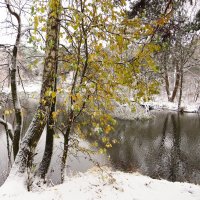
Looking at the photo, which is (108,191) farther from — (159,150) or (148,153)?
(159,150)

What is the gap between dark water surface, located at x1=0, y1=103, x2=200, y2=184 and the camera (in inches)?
413

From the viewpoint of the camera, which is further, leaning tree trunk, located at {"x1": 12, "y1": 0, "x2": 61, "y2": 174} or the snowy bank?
the snowy bank

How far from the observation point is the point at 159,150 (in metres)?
13.5

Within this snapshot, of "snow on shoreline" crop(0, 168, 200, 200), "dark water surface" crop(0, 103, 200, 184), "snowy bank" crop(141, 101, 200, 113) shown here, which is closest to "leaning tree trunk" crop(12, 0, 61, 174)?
"snow on shoreline" crop(0, 168, 200, 200)

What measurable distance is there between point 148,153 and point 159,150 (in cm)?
91

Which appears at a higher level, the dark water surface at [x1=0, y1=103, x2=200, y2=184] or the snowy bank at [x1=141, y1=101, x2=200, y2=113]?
the snowy bank at [x1=141, y1=101, x2=200, y2=113]

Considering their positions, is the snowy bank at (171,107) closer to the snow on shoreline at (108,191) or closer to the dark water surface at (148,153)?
the dark water surface at (148,153)

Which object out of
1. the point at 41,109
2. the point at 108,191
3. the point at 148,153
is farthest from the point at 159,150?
the point at 41,109

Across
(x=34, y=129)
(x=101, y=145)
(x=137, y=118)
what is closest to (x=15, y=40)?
(x=34, y=129)

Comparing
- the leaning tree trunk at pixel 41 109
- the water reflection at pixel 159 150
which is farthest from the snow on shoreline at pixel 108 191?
the water reflection at pixel 159 150

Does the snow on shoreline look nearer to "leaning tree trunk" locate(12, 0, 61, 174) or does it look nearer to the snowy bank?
"leaning tree trunk" locate(12, 0, 61, 174)

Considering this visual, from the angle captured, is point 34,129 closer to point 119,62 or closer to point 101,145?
point 119,62

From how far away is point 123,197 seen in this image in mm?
5434

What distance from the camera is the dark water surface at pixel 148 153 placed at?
10491 millimetres
